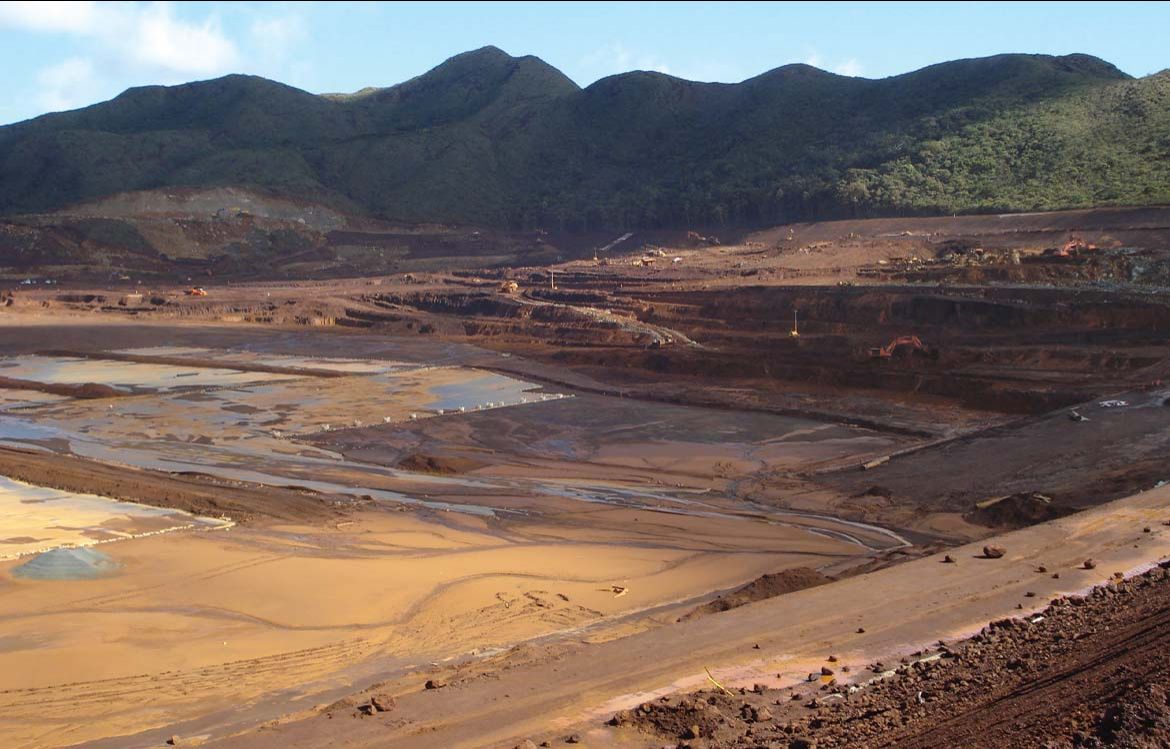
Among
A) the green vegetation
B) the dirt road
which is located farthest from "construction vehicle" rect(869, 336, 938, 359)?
the green vegetation

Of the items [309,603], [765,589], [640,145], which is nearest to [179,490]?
[309,603]

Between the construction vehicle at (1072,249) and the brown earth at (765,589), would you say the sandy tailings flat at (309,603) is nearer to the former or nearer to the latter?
the brown earth at (765,589)

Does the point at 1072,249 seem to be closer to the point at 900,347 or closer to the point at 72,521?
the point at 900,347

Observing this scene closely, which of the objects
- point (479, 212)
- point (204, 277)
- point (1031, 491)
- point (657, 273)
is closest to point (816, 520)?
point (1031, 491)

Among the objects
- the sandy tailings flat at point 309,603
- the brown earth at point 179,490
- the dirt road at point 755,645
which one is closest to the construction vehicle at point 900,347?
the sandy tailings flat at point 309,603

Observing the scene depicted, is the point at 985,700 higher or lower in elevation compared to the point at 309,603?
higher
